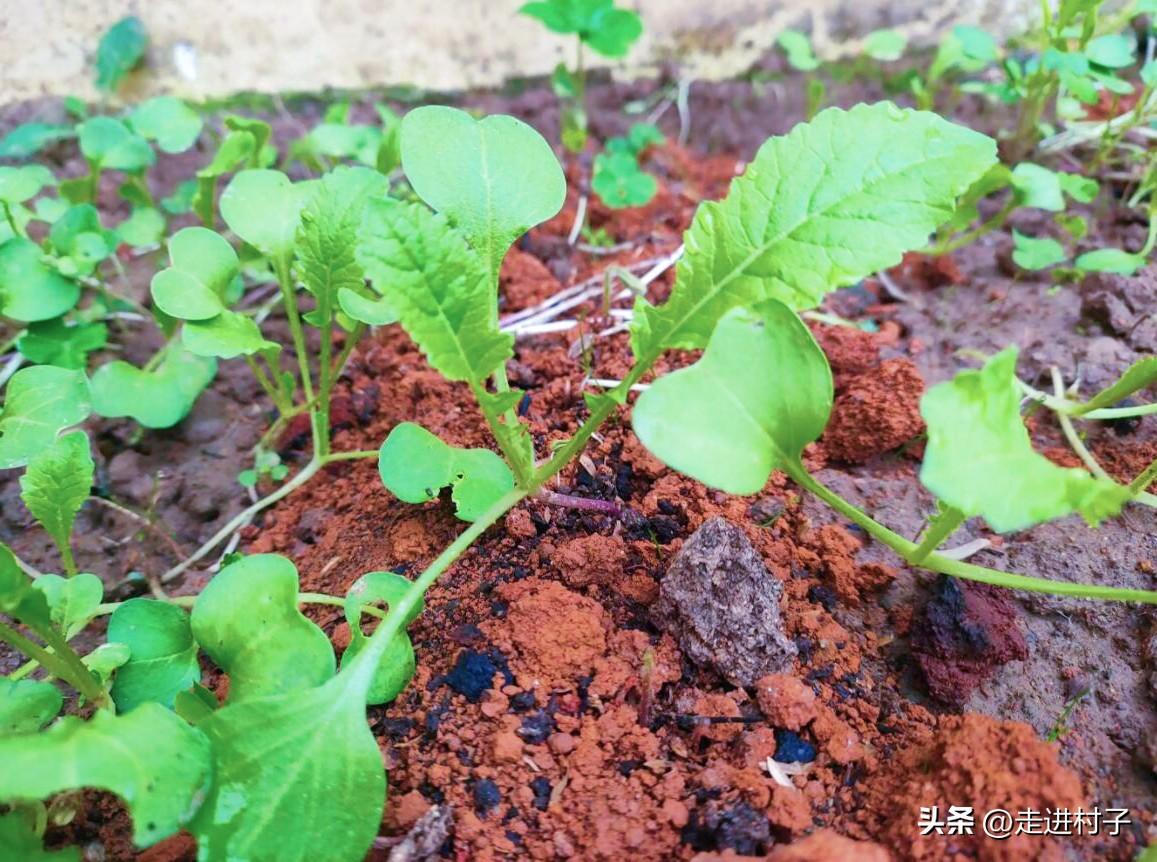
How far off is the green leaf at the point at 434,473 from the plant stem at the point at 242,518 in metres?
0.34

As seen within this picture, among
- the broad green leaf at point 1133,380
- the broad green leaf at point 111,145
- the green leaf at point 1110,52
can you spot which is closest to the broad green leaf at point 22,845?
the broad green leaf at point 111,145

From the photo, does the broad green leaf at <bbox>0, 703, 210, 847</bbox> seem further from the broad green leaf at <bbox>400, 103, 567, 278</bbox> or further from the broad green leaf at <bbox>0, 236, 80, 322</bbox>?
the broad green leaf at <bbox>0, 236, 80, 322</bbox>

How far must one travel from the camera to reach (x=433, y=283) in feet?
3.25

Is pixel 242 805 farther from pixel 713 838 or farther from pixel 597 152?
pixel 597 152

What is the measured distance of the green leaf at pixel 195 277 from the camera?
4.03ft

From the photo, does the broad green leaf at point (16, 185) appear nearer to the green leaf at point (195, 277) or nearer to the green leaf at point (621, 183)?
the green leaf at point (195, 277)

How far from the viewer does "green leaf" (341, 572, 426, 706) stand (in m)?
1.01

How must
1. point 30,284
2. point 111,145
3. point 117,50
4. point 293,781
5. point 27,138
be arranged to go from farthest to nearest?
1. point 117,50
2. point 27,138
3. point 111,145
4. point 30,284
5. point 293,781

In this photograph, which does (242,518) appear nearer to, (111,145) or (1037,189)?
(111,145)

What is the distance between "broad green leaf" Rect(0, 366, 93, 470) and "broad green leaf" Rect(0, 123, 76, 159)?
978 millimetres

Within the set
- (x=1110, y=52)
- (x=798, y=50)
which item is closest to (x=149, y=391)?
(x=798, y=50)

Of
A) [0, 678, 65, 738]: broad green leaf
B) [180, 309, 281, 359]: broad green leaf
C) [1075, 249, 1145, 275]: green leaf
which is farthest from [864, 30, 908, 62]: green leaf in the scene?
[0, 678, 65, 738]: broad green leaf

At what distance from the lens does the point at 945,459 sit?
82cm

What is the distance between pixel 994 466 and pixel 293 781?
801mm
